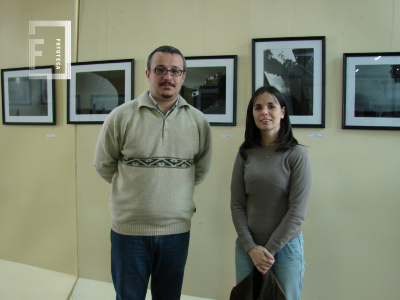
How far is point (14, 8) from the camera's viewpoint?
1.61 m

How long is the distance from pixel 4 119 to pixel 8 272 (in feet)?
3.46

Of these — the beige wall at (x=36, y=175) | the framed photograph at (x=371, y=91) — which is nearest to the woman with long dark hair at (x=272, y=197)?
the framed photograph at (x=371, y=91)

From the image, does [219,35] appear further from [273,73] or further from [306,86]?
[306,86]

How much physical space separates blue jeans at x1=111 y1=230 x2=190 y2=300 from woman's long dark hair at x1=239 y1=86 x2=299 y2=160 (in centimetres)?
58

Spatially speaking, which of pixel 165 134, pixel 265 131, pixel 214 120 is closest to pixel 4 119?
pixel 165 134

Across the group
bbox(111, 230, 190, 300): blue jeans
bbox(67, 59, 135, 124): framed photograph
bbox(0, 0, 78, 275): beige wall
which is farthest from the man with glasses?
bbox(0, 0, 78, 275): beige wall

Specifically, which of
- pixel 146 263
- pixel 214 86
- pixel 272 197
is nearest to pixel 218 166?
pixel 214 86

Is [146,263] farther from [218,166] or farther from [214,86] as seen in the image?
[214,86]

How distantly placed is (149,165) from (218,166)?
682 mm

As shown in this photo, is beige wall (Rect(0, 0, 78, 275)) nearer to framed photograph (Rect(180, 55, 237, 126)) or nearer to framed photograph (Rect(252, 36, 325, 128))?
framed photograph (Rect(180, 55, 237, 126))

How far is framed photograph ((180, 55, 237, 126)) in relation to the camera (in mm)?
1657

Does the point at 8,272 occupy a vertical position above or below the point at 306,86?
below

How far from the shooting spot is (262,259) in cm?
105

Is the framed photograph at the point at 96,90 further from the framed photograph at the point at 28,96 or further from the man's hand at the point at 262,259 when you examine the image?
the man's hand at the point at 262,259
